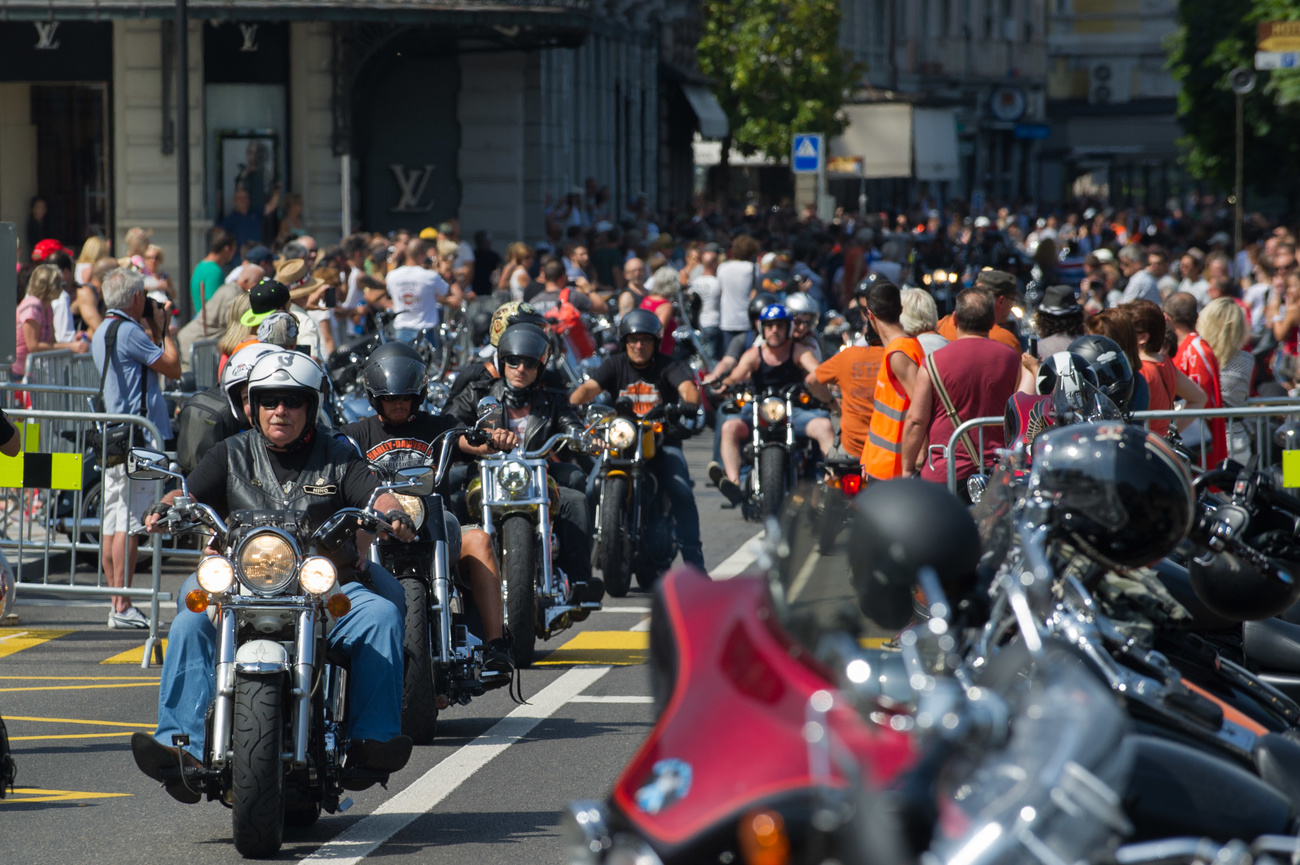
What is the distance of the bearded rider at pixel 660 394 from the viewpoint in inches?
438

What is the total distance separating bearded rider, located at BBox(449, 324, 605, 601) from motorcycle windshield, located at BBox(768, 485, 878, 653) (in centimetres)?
561

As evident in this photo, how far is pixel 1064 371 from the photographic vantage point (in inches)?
264

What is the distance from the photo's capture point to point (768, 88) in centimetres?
4253

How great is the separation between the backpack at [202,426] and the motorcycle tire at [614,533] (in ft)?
8.31

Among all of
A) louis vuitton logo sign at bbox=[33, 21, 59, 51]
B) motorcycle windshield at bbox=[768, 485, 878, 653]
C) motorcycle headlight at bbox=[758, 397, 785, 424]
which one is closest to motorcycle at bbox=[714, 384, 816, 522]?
motorcycle headlight at bbox=[758, 397, 785, 424]

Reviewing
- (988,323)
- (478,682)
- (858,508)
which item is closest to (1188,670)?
(858,508)

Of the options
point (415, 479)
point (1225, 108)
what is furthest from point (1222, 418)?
point (1225, 108)

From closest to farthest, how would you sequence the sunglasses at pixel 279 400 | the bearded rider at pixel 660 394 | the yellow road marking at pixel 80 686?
the sunglasses at pixel 279 400 < the yellow road marking at pixel 80 686 < the bearded rider at pixel 660 394

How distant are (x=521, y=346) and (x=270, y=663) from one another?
12.7 ft

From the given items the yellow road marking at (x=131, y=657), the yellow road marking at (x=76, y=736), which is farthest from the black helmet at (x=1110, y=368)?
the yellow road marking at (x=131, y=657)

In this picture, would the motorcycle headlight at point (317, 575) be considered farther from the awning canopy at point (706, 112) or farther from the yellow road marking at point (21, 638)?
the awning canopy at point (706, 112)

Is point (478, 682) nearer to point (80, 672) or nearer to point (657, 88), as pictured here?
point (80, 672)

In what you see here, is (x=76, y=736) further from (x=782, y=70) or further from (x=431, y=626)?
(x=782, y=70)

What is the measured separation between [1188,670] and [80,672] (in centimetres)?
597
